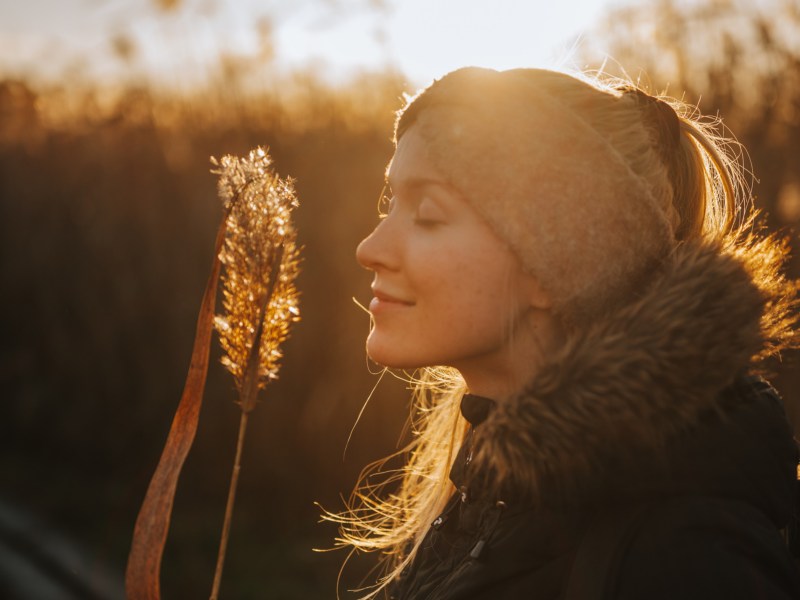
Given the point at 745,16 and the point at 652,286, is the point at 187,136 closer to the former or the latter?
the point at 745,16

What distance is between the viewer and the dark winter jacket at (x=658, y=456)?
1540mm

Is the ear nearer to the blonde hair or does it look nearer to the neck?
the neck

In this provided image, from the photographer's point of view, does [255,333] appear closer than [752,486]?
No

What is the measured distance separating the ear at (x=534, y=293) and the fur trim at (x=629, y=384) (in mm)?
232

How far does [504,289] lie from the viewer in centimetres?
204

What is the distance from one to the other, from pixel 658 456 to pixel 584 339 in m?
0.29

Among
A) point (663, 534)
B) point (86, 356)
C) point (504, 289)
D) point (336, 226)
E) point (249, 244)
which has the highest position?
point (249, 244)

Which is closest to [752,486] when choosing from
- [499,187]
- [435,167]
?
[499,187]

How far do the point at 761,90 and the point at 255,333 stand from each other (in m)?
4.67

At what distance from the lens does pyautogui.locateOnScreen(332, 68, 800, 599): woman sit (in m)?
1.61

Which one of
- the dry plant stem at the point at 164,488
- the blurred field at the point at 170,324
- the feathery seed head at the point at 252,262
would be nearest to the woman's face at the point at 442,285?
the feathery seed head at the point at 252,262

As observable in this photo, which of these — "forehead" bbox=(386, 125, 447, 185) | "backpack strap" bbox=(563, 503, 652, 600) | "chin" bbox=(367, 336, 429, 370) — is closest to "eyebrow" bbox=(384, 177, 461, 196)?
"forehead" bbox=(386, 125, 447, 185)

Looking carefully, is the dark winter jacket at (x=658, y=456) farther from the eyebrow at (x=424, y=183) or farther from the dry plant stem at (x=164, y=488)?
the dry plant stem at (x=164, y=488)

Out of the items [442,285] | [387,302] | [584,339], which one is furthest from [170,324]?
[584,339]
